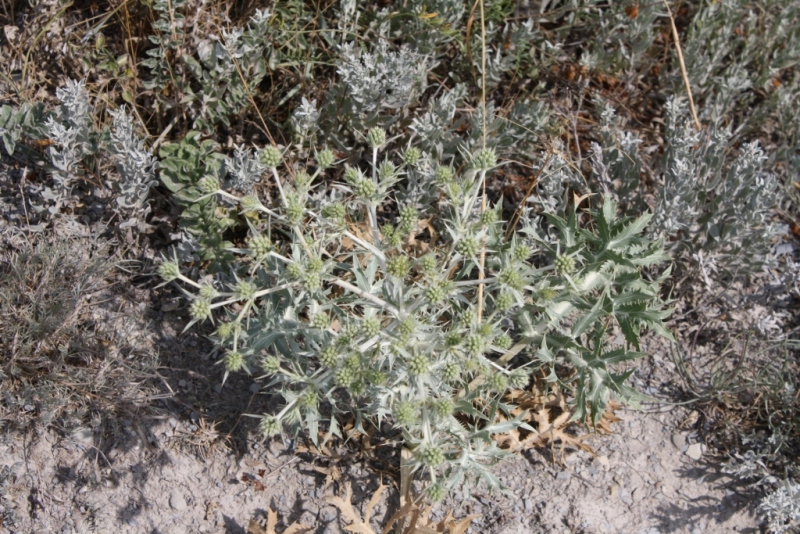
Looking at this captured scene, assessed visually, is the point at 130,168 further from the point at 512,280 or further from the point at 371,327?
the point at 512,280

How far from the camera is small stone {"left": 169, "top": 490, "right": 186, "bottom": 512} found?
341 centimetres

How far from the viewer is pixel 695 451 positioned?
12.6ft

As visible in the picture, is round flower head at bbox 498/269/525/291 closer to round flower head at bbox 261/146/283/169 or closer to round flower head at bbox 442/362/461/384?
round flower head at bbox 442/362/461/384

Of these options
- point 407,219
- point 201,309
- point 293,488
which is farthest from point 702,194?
point 201,309

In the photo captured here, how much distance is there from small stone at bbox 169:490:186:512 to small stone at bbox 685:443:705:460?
8.51 ft

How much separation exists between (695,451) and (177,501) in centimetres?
Answer: 267

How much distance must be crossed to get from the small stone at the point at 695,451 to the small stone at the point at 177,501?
260 cm

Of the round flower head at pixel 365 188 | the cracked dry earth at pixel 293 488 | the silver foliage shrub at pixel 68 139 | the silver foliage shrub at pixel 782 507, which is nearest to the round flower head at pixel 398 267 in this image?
the round flower head at pixel 365 188

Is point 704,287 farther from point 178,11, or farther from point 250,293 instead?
point 178,11

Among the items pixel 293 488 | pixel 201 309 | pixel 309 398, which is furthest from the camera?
pixel 293 488

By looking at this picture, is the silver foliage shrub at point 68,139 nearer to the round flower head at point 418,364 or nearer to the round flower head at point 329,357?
the round flower head at point 329,357

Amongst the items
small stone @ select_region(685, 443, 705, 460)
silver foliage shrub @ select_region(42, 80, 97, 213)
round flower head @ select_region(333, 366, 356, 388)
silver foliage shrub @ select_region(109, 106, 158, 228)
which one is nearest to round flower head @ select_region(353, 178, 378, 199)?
round flower head @ select_region(333, 366, 356, 388)

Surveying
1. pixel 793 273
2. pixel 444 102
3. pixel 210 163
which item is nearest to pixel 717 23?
pixel 793 273

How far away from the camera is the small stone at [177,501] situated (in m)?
3.41
